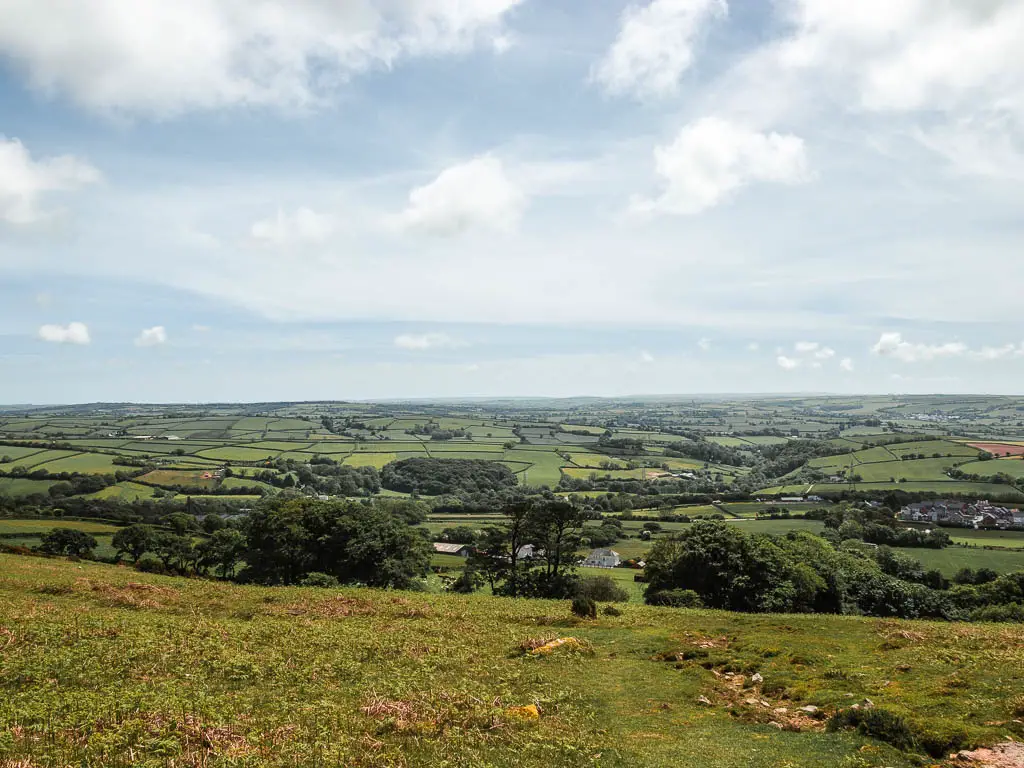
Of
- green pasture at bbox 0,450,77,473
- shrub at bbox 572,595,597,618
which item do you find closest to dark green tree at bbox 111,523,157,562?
shrub at bbox 572,595,597,618

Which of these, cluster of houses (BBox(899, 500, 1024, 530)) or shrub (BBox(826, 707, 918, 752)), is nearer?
shrub (BBox(826, 707, 918, 752))

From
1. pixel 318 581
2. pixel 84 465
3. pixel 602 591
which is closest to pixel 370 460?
pixel 84 465

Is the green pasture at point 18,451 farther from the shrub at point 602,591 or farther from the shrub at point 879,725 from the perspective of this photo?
the shrub at point 879,725

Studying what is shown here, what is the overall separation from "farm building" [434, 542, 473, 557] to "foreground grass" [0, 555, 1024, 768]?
173 ft

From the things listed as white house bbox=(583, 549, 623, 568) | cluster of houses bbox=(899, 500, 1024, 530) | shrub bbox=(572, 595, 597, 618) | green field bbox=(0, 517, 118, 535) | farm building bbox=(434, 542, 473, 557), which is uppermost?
shrub bbox=(572, 595, 597, 618)

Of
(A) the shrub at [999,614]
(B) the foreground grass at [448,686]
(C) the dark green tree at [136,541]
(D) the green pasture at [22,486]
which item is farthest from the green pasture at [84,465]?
(A) the shrub at [999,614]

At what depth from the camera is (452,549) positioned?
276 feet

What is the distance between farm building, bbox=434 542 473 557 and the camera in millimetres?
81188

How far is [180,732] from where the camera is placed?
12.3 m

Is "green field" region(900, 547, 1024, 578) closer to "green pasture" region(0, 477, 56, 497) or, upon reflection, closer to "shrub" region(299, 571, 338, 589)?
"shrub" region(299, 571, 338, 589)

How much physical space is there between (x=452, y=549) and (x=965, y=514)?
91087mm

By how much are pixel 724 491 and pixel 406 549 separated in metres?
115

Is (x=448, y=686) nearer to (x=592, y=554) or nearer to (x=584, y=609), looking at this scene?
(x=584, y=609)

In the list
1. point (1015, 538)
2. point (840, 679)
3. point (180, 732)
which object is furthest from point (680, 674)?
point (1015, 538)
